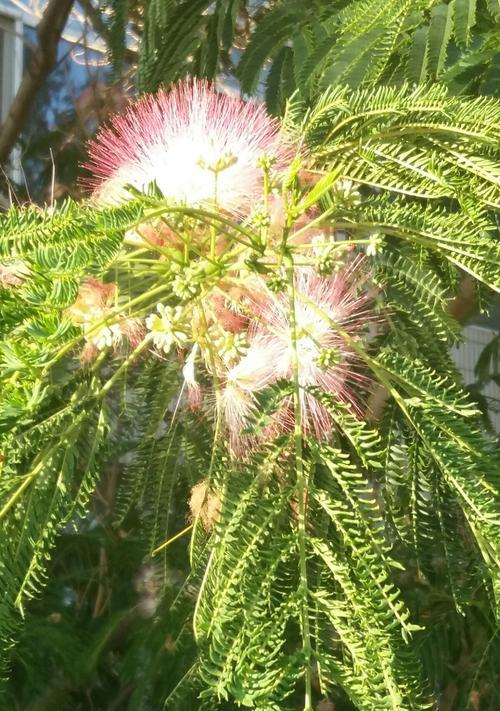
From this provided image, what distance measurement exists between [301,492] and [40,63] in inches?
43.2

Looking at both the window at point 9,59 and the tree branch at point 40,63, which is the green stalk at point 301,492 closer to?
the tree branch at point 40,63

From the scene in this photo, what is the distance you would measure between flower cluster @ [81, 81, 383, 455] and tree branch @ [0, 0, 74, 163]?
2.69ft

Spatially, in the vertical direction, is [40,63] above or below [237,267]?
above

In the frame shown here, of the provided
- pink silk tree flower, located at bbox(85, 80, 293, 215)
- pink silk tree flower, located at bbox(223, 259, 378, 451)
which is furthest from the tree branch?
pink silk tree flower, located at bbox(223, 259, 378, 451)

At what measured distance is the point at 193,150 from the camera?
1.94 ft

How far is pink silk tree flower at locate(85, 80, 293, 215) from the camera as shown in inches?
22.5

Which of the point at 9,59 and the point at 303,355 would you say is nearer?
Result: the point at 303,355

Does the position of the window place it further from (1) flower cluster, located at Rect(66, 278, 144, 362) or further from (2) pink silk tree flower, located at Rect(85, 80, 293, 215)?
(1) flower cluster, located at Rect(66, 278, 144, 362)

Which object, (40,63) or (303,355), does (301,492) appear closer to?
(303,355)

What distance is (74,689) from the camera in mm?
1197

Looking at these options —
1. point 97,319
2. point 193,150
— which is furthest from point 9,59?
point 97,319

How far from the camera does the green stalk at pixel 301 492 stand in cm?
46

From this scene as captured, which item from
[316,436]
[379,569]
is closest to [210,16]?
[316,436]

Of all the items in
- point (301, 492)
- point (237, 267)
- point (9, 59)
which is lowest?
point (301, 492)
